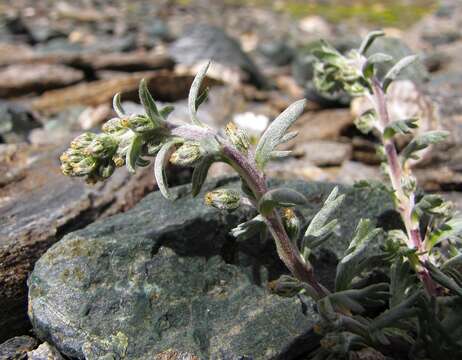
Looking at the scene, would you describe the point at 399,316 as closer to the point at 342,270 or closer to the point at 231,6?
the point at 342,270

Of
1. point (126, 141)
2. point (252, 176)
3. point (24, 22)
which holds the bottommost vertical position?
point (24, 22)

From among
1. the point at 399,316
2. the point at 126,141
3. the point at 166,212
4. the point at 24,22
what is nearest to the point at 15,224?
the point at 166,212

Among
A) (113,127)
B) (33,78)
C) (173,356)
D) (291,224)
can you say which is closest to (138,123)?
(113,127)

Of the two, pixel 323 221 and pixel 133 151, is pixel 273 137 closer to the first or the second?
pixel 323 221

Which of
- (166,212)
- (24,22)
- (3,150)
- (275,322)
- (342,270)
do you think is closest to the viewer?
(342,270)

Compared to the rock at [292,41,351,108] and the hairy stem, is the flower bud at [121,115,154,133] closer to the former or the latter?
the hairy stem

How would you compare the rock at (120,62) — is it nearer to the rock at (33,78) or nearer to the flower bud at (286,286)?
the rock at (33,78)

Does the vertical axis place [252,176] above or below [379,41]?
above
